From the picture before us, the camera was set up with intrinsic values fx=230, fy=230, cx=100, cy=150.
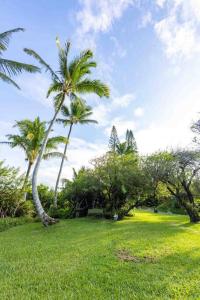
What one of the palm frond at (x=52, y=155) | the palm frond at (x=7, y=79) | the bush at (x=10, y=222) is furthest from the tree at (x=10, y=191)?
the palm frond at (x=7, y=79)

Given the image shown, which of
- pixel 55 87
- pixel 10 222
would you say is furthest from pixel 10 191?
pixel 55 87

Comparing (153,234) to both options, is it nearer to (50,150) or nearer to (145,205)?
(145,205)

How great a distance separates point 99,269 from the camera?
5.10 meters

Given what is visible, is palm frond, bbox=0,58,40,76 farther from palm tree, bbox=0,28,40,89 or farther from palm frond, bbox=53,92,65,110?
palm frond, bbox=53,92,65,110

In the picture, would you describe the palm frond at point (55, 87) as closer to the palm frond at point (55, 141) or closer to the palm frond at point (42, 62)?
the palm frond at point (42, 62)

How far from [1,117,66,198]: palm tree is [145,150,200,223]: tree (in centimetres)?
805

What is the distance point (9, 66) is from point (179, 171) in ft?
36.2

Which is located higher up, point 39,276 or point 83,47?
point 83,47

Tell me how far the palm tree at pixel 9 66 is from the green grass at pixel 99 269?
288 inches

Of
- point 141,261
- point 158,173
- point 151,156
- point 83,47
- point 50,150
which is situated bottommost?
point 141,261

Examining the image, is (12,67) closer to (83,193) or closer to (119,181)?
(119,181)

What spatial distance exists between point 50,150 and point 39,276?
15194mm

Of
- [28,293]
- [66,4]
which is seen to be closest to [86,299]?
[28,293]

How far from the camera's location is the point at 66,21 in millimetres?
10484
